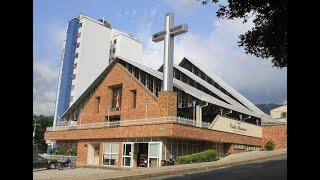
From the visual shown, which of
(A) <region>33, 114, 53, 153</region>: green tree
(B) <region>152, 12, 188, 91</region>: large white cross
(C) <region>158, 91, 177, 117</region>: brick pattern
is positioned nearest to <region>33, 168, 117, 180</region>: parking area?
(C) <region>158, 91, 177, 117</region>: brick pattern

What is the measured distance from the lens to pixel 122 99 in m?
42.3

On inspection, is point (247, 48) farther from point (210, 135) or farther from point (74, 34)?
point (74, 34)

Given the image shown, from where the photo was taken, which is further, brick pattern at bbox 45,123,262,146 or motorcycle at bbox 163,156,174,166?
brick pattern at bbox 45,123,262,146

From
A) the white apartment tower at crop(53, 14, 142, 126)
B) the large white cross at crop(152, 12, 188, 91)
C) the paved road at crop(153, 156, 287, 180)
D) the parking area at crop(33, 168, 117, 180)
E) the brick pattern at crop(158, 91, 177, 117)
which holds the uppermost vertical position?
the white apartment tower at crop(53, 14, 142, 126)

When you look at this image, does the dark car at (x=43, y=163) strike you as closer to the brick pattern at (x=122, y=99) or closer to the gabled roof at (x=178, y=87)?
the brick pattern at (x=122, y=99)

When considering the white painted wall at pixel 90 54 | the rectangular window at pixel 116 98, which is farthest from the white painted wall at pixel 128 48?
the rectangular window at pixel 116 98

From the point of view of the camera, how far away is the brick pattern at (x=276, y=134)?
4706 centimetres

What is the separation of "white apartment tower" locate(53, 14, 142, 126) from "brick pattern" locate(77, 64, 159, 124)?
A: 36.5 metres

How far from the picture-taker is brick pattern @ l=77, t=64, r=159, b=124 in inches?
1545

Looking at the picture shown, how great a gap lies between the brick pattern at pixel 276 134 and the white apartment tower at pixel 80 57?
44.2 metres

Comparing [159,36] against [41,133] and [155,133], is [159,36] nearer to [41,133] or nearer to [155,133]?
[155,133]

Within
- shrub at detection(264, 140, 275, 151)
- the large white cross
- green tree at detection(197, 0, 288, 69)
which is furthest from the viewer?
shrub at detection(264, 140, 275, 151)

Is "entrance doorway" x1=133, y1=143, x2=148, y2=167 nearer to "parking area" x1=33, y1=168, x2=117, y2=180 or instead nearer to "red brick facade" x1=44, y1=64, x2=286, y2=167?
"red brick facade" x1=44, y1=64, x2=286, y2=167
